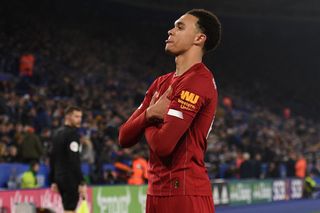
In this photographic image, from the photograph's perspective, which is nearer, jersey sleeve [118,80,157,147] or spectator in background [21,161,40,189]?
jersey sleeve [118,80,157,147]

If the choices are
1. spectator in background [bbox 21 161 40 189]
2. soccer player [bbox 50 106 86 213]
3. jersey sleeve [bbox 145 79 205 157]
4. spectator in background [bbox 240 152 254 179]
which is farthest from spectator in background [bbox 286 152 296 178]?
jersey sleeve [bbox 145 79 205 157]

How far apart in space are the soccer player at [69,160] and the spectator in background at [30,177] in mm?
3831

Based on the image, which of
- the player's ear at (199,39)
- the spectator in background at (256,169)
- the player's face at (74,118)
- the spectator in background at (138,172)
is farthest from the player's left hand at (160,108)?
the spectator in background at (256,169)

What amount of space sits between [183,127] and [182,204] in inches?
13.6

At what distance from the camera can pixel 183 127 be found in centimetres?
239

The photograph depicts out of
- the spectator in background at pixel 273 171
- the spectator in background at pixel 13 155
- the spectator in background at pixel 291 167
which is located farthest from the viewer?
the spectator in background at pixel 291 167

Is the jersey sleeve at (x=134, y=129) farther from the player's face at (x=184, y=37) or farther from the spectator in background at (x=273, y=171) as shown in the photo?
the spectator in background at (x=273, y=171)

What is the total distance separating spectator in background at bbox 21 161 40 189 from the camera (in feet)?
35.5

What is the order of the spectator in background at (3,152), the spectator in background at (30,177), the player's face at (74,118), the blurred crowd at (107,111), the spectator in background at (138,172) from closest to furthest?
the player's face at (74,118)
the spectator in background at (30,177)
the spectator in background at (3,152)
the spectator in background at (138,172)
the blurred crowd at (107,111)

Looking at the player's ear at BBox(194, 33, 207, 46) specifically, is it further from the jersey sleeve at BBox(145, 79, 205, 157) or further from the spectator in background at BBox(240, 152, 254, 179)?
the spectator in background at BBox(240, 152, 254, 179)

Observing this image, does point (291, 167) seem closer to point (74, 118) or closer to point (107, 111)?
point (107, 111)

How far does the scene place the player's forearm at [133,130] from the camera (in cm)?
255

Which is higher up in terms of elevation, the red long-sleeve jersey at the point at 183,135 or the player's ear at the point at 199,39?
the player's ear at the point at 199,39

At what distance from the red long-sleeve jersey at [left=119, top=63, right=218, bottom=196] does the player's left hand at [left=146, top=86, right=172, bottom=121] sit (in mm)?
24
